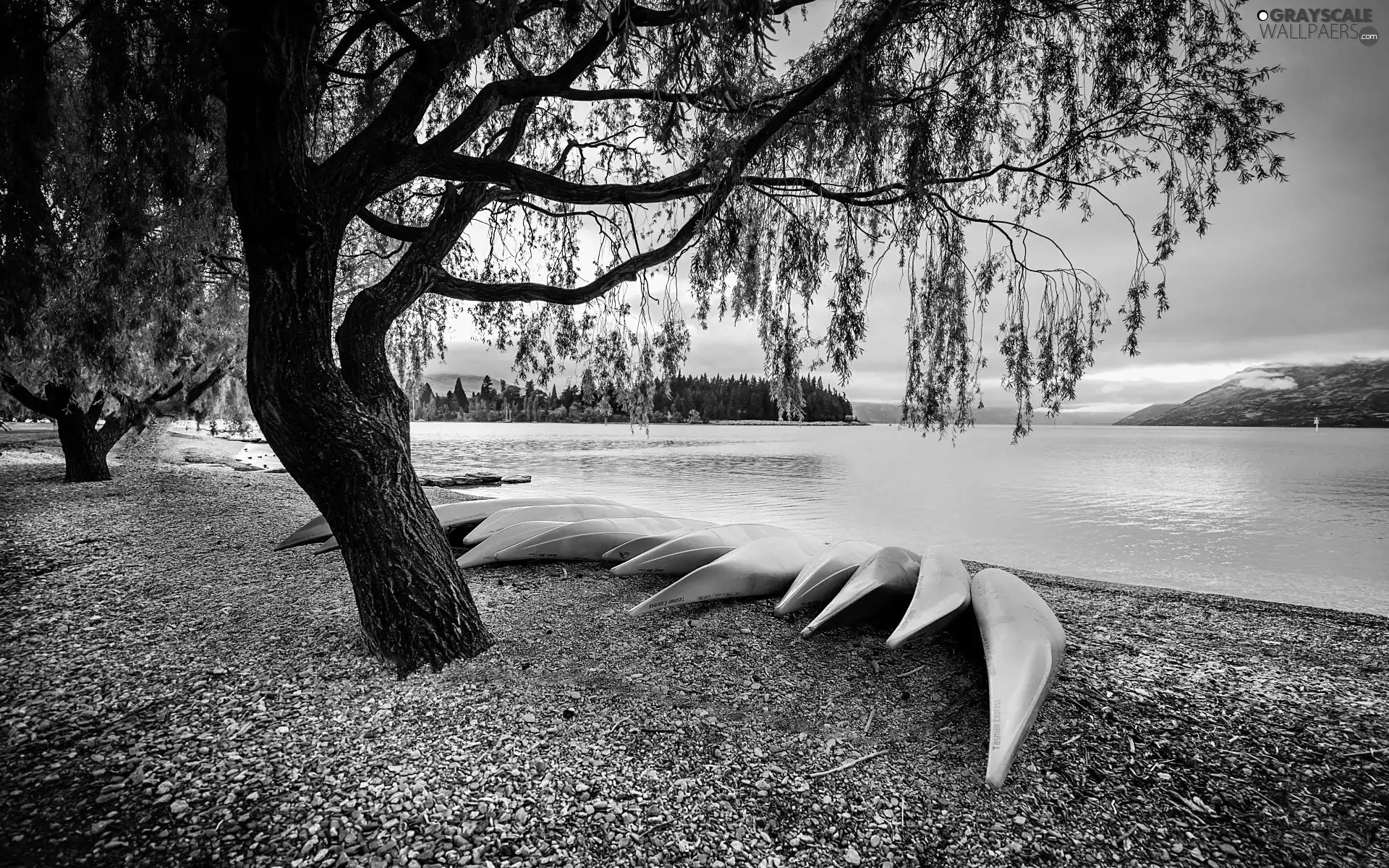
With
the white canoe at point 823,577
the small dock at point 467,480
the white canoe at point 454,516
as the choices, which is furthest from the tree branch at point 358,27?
the small dock at point 467,480

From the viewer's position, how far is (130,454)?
16422mm

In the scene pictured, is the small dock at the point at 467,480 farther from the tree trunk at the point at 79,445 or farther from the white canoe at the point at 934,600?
the white canoe at the point at 934,600

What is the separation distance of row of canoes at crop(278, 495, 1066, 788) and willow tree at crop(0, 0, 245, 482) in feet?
8.46

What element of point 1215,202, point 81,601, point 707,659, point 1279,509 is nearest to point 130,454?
point 81,601

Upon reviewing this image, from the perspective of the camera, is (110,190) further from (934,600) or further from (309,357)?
(934,600)

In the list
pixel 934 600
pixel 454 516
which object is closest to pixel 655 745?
pixel 934 600

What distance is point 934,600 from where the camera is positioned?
3.11 meters

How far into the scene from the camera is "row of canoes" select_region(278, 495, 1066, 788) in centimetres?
246

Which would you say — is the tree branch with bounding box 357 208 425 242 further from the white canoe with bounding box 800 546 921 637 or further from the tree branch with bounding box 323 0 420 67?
the white canoe with bounding box 800 546 921 637

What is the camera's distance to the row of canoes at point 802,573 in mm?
2461

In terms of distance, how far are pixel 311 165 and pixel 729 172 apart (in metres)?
2.09

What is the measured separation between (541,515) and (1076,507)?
12413 mm

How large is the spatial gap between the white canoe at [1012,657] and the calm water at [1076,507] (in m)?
3.57

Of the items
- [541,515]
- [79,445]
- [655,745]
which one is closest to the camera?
[655,745]
